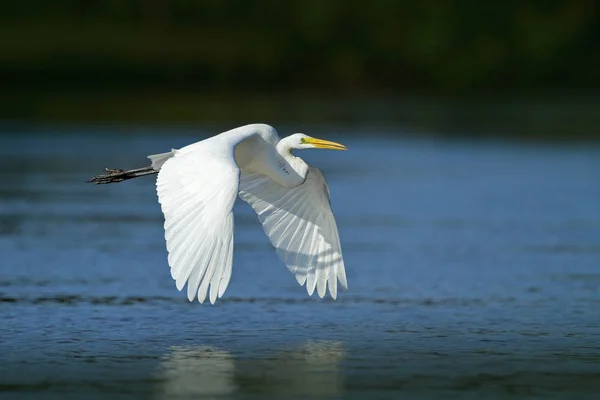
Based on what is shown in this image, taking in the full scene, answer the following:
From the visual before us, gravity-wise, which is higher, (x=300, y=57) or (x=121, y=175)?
(x=300, y=57)

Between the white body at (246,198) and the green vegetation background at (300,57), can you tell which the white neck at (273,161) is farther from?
the green vegetation background at (300,57)

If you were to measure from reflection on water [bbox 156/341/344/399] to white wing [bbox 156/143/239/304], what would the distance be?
52cm

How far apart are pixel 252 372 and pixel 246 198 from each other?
2288 mm

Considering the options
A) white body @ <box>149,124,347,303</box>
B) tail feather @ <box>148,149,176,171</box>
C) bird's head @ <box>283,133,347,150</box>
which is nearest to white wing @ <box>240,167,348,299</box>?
white body @ <box>149,124,347,303</box>

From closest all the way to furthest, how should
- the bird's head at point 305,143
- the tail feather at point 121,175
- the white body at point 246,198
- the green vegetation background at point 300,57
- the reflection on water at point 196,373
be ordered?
1. the reflection on water at point 196,373
2. the white body at point 246,198
3. the bird's head at point 305,143
4. the tail feather at point 121,175
5. the green vegetation background at point 300,57

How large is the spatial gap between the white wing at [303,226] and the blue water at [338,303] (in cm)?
41

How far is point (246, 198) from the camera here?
10898mm

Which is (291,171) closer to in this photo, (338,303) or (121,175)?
(338,303)

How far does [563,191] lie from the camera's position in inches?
754

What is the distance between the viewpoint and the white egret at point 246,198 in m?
8.48

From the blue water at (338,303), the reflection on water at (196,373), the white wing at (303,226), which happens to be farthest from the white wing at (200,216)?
the white wing at (303,226)

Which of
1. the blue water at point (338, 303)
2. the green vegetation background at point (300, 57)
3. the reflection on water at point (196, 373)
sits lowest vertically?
the reflection on water at point (196, 373)

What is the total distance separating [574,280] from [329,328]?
9.53ft

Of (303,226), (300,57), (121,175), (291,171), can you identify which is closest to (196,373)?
(303,226)
